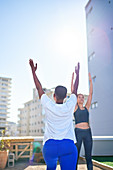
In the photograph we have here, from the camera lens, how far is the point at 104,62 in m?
13.7

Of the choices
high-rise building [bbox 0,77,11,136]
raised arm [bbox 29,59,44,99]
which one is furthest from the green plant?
high-rise building [bbox 0,77,11,136]

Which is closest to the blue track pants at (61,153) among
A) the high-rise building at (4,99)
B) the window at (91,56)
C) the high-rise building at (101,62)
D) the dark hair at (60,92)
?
the dark hair at (60,92)

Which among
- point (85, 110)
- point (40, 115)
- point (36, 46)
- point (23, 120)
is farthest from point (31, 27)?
point (23, 120)

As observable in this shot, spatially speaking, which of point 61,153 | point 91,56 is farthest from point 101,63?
point 61,153

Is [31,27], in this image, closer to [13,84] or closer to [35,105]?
[35,105]

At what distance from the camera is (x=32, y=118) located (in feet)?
214

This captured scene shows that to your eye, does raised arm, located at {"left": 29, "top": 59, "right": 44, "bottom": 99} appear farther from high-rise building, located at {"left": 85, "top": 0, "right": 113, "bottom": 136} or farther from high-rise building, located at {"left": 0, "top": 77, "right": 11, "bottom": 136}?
high-rise building, located at {"left": 0, "top": 77, "right": 11, "bottom": 136}

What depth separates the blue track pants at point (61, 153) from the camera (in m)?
1.50

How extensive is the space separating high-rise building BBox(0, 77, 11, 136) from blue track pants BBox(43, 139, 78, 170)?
288 ft

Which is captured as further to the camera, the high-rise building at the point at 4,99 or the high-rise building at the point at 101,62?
the high-rise building at the point at 4,99

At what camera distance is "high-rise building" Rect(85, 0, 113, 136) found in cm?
1298

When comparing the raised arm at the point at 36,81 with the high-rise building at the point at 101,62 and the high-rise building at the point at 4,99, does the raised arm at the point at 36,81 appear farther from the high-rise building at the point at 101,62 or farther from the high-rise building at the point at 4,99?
the high-rise building at the point at 4,99

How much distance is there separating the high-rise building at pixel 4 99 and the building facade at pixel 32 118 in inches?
492

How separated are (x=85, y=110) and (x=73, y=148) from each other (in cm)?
215
